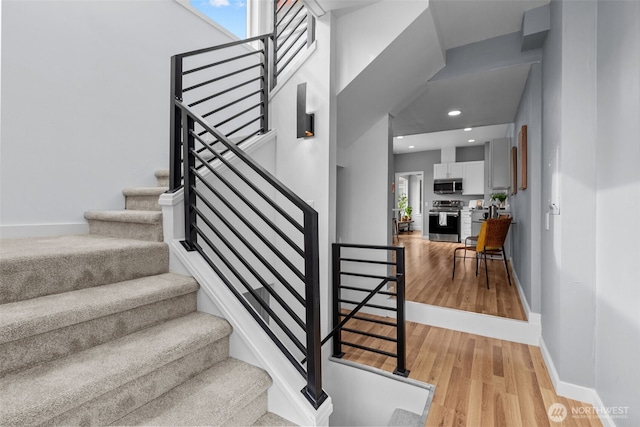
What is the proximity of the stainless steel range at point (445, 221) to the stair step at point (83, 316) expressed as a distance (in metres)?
8.42

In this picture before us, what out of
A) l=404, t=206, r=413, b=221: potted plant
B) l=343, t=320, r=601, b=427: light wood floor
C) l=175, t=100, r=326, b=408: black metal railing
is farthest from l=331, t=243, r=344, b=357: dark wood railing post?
l=404, t=206, r=413, b=221: potted plant

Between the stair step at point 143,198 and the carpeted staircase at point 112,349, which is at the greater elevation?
the stair step at point 143,198

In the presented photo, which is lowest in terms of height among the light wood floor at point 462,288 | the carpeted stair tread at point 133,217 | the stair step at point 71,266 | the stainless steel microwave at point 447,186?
the light wood floor at point 462,288

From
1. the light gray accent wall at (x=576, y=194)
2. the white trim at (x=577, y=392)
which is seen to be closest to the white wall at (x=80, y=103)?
the light gray accent wall at (x=576, y=194)

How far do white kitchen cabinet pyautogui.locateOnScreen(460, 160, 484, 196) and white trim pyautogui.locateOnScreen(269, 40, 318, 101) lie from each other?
24.3 feet

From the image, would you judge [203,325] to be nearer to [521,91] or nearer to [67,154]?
[67,154]

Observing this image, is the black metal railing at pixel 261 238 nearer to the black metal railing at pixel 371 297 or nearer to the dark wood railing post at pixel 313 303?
the dark wood railing post at pixel 313 303

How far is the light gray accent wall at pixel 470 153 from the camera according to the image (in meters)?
8.80

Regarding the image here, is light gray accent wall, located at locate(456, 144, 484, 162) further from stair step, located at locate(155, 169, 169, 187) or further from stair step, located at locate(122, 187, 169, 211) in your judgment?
stair step, located at locate(122, 187, 169, 211)

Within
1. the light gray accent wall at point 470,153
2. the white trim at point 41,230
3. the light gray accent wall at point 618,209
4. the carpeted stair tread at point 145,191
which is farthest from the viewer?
the light gray accent wall at point 470,153

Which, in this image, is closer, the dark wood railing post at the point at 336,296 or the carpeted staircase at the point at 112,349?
the carpeted staircase at the point at 112,349

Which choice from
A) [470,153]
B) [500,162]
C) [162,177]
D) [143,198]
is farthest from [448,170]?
[143,198]

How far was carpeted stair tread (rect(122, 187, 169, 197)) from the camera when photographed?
2086 millimetres

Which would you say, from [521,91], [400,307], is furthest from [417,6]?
[400,307]
